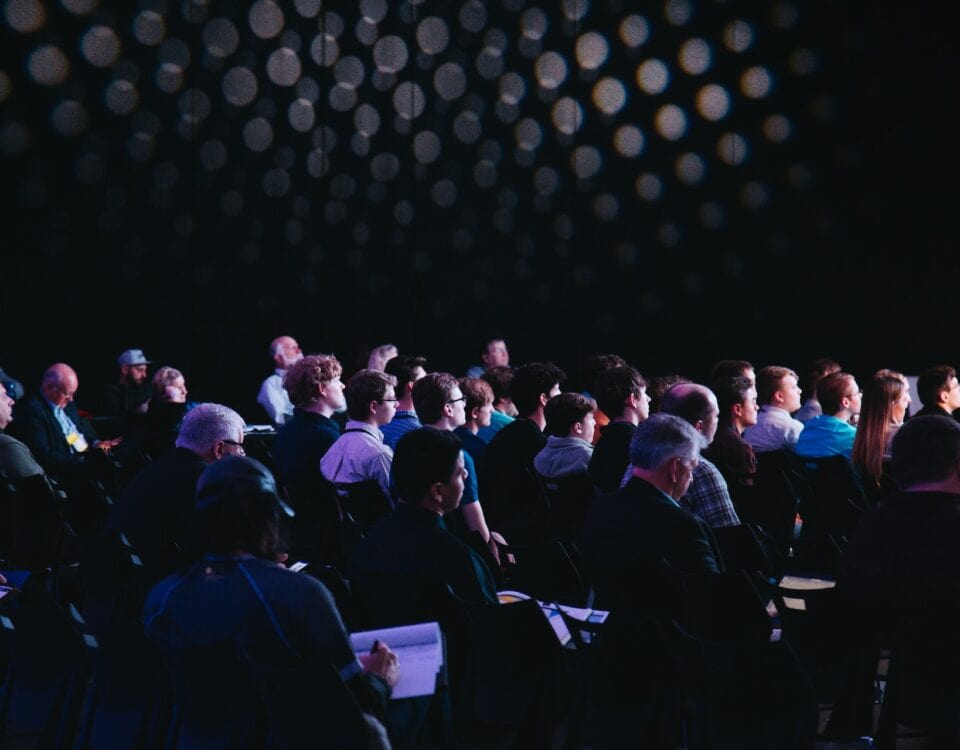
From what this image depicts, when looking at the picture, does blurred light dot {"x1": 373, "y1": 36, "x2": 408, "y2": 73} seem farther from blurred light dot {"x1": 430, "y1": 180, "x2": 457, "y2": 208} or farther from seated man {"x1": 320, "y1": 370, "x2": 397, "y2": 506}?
seated man {"x1": 320, "y1": 370, "x2": 397, "y2": 506}

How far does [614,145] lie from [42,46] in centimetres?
511

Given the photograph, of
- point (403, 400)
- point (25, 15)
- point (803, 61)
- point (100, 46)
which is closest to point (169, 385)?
point (403, 400)

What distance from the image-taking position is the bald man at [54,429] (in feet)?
24.1

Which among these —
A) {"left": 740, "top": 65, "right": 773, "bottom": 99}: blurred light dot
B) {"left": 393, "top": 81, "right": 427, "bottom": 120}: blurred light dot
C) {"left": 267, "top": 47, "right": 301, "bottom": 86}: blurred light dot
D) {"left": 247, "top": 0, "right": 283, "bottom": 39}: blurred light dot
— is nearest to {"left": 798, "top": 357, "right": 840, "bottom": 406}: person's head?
{"left": 740, "top": 65, "right": 773, "bottom": 99}: blurred light dot

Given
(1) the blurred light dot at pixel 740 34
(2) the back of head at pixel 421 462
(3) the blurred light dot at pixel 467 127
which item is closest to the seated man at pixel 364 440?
(2) the back of head at pixel 421 462

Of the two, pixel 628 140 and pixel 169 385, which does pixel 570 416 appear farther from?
pixel 628 140

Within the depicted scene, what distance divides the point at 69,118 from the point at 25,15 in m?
0.89

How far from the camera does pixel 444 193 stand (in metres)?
11.3

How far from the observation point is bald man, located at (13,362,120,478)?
7355 mm

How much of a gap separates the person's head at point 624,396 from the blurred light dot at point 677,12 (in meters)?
7.00

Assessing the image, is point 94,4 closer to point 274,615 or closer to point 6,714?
point 6,714

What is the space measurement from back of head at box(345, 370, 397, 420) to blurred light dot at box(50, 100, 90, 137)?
6.37m

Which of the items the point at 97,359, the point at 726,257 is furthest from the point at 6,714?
the point at 726,257

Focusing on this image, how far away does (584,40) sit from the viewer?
37.3 feet
